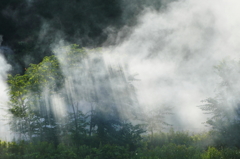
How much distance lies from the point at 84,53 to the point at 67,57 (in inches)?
33.6

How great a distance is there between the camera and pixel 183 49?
20.3 metres

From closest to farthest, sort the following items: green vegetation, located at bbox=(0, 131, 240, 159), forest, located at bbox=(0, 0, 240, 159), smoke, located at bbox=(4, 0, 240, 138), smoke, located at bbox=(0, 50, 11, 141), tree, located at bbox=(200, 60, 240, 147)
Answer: green vegetation, located at bbox=(0, 131, 240, 159) → tree, located at bbox=(200, 60, 240, 147) → forest, located at bbox=(0, 0, 240, 159) → smoke, located at bbox=(0, 50, 11, 141) → smoke, located at bbox=(4, 0, 240, 138)

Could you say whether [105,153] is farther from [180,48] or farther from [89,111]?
[180,48]

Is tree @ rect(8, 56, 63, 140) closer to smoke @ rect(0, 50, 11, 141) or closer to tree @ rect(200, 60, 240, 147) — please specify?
smoke @ rect(0, 50, 11, 141)

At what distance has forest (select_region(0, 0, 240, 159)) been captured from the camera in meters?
8.22

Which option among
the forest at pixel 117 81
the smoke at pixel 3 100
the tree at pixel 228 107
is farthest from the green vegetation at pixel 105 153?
the smoke at pixel 3 100

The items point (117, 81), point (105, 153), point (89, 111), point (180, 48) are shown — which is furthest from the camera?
point (180, 48)

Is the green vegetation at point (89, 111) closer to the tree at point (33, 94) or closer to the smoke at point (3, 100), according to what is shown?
the tree at point (33, 94)

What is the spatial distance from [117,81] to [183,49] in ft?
42.7

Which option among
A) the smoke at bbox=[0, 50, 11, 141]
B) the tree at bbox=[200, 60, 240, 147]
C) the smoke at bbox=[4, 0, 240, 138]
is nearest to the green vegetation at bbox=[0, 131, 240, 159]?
the tree at bbox=[200, 60, 240, 147]

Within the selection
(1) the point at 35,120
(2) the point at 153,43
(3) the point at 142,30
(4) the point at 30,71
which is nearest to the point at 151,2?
(3) the point at 142,30

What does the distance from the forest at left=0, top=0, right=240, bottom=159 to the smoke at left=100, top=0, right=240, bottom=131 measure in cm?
10

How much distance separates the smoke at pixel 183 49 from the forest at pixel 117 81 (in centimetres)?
10

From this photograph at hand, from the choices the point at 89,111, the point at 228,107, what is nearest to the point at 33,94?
the point at 89,111
